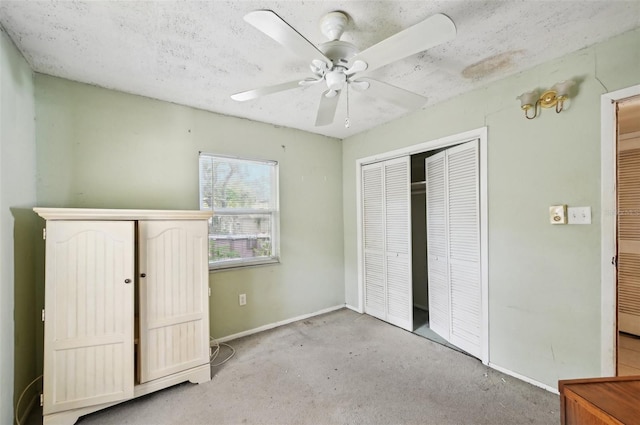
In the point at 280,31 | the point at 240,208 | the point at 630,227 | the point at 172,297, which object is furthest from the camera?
the point at 240,208

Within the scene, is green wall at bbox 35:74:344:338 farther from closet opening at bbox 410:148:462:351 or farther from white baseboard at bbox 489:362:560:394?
white baseboard at bbox 489:362:560:394

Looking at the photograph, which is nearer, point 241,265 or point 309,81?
point 309,81

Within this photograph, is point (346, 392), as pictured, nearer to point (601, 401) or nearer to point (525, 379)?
point (525, 379)

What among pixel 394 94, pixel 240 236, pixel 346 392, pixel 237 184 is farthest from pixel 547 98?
pixel 240 236

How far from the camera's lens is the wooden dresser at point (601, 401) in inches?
33.3

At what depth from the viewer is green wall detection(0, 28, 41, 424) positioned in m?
1.52

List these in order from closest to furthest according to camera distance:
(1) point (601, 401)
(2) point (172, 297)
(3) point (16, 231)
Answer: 1. (1) point (601, 401)
2. (3) point (16, 231)
3. (2) point (172, 297)

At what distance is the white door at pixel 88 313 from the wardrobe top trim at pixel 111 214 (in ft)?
0.14

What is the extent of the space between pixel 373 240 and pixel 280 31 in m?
2.70

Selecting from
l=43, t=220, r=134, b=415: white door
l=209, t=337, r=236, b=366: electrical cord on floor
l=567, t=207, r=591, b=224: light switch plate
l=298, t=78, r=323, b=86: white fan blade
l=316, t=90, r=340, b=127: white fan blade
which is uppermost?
l=298, t=78, r=323, b=86: white fan blade

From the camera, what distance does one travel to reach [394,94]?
176 cm

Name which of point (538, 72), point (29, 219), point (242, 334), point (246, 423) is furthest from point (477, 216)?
point (29, 219)

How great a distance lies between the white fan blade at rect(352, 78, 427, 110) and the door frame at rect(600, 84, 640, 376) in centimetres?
111

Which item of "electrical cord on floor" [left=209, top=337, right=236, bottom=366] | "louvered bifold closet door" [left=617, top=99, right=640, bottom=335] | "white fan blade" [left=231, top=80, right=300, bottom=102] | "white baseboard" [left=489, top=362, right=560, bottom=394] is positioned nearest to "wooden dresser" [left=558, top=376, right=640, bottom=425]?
"white baseboard" [left=489, top=362, right=560, bottom=394]
